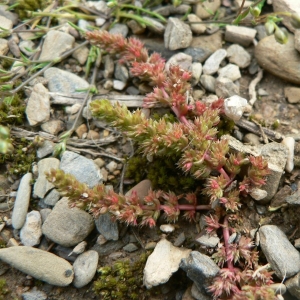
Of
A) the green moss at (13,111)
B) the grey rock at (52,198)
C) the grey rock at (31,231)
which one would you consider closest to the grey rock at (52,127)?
the green moss at (13,111)

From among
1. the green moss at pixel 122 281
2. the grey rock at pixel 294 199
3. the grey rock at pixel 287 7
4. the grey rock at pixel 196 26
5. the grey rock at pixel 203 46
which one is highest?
the grey rock at pixel 287 7

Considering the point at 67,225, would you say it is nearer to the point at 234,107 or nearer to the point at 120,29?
the point at 234,107

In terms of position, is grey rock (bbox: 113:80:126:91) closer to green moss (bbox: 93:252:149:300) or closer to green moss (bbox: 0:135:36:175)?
green moss (bbox: 0:135:36:175)

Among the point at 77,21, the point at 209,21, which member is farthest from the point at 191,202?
the point at 77,21

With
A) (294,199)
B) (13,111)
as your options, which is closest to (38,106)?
(13,111)

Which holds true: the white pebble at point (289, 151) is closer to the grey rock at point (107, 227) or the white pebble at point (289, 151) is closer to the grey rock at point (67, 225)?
the grey rock at point (107, 227)

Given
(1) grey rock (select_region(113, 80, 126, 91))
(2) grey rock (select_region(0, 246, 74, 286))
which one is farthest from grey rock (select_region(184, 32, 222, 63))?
(2) grey rock (select_region(0, 246, 74, 286))
